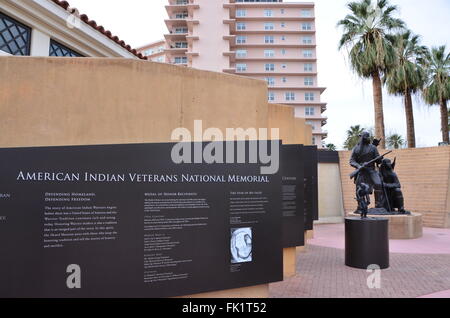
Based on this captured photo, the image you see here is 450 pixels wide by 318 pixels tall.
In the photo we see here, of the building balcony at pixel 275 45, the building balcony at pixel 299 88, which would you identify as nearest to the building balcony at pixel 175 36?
the building balcony at pixel 275 45

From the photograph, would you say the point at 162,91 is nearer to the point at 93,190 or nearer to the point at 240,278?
the point at 93,190

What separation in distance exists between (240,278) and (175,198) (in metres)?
1.48

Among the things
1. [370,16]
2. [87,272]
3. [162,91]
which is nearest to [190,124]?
[162,91]

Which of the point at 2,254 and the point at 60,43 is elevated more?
the point at 60,43

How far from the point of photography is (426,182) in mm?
16875

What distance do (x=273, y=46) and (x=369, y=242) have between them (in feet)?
184

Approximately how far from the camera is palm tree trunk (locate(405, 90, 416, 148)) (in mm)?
24247

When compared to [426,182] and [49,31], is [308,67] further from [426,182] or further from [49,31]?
[49,31]

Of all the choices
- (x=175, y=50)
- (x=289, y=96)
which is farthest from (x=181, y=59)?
(x=289, y=96)

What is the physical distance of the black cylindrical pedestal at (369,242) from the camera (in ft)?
26.4

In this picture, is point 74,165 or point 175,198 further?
point 175,198

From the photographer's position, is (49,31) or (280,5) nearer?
(49,31)

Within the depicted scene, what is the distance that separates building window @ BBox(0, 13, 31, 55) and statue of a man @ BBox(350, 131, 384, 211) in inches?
375
